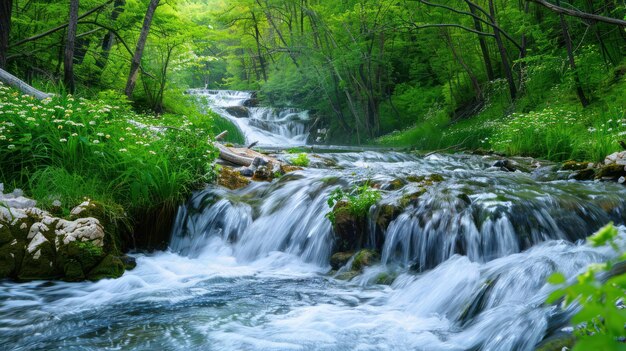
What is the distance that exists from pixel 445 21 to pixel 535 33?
226 inches

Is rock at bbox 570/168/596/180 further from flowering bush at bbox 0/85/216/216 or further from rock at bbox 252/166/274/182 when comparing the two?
flowering bush at bbox 0/85/216/216

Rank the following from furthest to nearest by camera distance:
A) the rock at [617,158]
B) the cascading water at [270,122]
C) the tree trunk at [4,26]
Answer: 1. the cascading water at [270,122]
2. the tree trunk at [4,26]
3. the rock at [617,158]

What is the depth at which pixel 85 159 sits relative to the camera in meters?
5.99

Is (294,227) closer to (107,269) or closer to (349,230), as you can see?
(349,230)

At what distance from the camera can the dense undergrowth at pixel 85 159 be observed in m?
5.57

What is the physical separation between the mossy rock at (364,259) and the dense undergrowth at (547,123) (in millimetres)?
4821

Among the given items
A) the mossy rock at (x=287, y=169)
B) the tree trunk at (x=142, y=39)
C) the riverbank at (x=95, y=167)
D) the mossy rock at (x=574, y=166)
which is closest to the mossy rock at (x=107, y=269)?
the riverbank at (x=95, y=167)

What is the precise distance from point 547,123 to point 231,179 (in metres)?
6.77

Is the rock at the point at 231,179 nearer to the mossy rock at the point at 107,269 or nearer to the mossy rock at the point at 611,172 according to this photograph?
the mossy rock at the point at 107,269

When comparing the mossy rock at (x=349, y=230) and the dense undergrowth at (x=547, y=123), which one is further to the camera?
the dense undergrowth at (x=547, y=123)

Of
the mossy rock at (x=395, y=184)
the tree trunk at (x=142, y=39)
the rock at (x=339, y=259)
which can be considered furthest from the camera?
the tree trunk at (x=142, y=39)

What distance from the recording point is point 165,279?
500cm

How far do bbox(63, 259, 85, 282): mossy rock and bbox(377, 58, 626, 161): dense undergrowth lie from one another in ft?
24.8

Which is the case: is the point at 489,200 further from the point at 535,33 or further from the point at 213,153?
the point at 535,33
